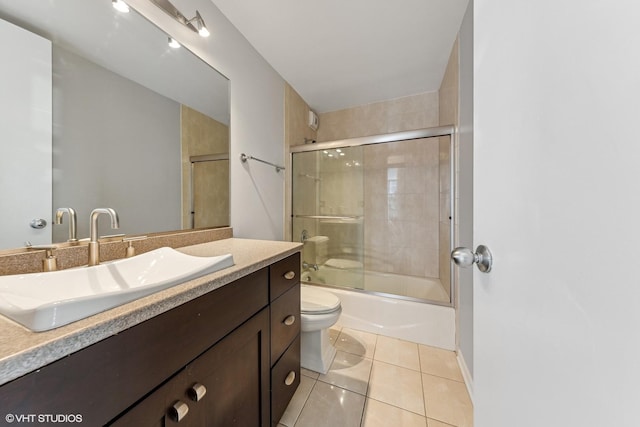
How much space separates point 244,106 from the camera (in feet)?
5.27

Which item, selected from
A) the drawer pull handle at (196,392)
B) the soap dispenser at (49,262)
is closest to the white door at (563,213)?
the drawer pull handle at (196,392)

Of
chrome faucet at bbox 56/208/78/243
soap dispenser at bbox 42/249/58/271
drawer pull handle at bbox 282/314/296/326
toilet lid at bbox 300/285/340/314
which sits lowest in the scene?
toilet lid at bbox 300/285/340/314

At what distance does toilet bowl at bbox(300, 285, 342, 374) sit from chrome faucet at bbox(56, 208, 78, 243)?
1069mm

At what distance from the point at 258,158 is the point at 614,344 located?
183cm

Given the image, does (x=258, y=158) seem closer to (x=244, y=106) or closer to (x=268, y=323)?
(x=244, y=106)

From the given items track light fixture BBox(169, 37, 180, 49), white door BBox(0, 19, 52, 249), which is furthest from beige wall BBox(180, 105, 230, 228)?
white door BBox(0, 19, 52, 249)

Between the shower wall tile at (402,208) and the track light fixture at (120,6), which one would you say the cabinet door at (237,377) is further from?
the shower wall tile at (402,208)

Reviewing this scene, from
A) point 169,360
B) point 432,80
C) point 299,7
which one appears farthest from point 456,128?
point 169,360

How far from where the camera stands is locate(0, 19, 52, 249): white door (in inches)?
26.3

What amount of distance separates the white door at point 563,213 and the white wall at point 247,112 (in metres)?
1.42

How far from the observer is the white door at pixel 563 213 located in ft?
0.69

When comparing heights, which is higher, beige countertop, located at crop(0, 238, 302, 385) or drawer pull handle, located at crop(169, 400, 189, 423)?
beige countertop, located at crop(0, 238, 302, 385)

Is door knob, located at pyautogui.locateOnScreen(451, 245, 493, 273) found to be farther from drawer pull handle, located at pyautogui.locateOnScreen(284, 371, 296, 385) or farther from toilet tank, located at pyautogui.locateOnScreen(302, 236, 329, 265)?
toilet tank, located at pyautogui.locateOnScreen(302, 236, 329, 265)

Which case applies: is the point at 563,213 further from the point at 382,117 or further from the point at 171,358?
the point at 382,117
